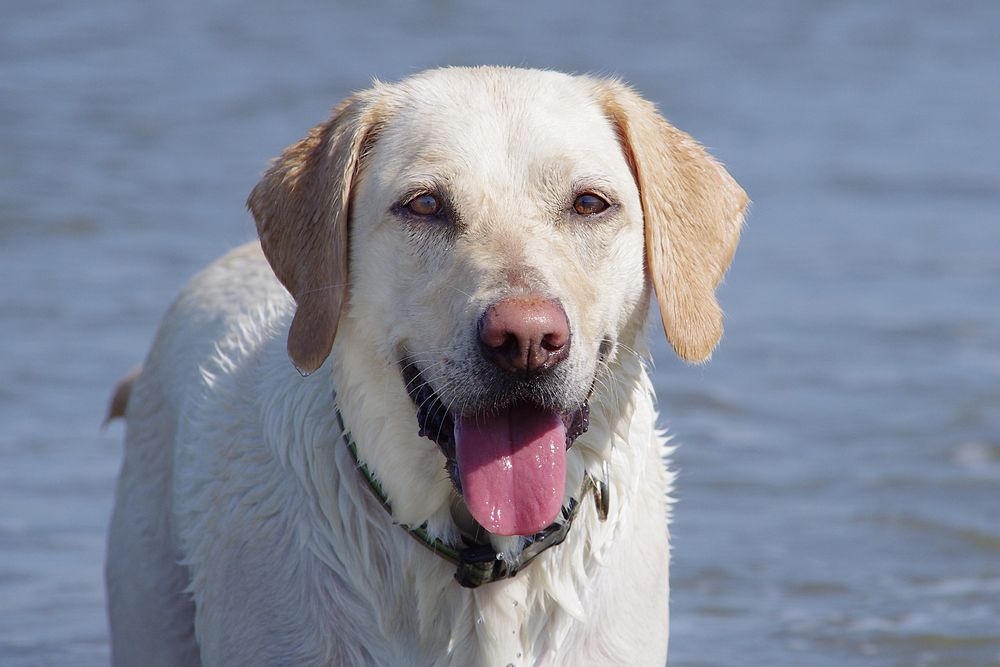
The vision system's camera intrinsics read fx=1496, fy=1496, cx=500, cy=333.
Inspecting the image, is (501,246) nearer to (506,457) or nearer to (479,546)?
(506,457)

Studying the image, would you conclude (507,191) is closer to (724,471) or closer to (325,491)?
(325,491)

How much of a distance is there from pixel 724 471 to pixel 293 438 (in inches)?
148

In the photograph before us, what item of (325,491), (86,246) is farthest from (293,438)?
(86,246)

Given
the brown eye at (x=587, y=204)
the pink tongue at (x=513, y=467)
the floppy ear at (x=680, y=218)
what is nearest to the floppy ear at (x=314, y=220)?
the pink tongue at (x=513, y=467)

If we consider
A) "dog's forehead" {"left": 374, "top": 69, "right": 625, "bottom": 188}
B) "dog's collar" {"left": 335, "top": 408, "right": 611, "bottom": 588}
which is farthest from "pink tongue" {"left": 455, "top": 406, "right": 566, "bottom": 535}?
"dog's forehead" {"left": 374, "top": 69, "right": 625, "bottom": 188}

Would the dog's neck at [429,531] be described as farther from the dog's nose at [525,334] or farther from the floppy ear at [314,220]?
the dog's nose at [525,334]

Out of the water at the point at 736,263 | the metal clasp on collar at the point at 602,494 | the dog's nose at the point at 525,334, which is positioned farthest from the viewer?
the water at the point at 736,263

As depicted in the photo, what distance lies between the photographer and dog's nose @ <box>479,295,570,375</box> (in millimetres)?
3385

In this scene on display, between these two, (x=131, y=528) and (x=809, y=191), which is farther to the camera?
(x=809, y=191)

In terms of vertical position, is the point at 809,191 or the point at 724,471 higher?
the point at 724,471

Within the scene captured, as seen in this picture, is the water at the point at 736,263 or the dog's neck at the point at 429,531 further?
the water at the point at 736,263

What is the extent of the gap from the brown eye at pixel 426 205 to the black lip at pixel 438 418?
37 centimetres

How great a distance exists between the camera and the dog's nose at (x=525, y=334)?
338 cm

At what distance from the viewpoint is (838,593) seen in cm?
624
